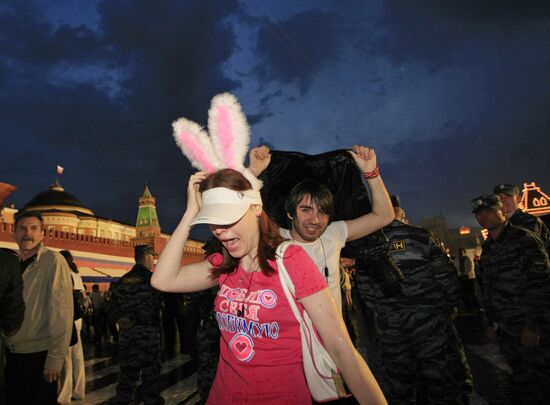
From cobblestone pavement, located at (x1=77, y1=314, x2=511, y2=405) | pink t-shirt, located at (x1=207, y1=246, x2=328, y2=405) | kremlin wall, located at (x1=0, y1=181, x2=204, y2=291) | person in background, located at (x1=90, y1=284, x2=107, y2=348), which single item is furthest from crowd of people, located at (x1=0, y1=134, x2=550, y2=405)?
person in background, located at (x1=90, y1=284, x2=107, y2=348)

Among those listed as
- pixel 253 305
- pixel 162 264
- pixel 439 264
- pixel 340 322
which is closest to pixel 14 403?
pixel 162 264

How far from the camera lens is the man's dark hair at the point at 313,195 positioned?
2.55m

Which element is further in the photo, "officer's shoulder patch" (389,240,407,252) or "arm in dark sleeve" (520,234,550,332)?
"officer's shoulder patch" (389,240,407,252)

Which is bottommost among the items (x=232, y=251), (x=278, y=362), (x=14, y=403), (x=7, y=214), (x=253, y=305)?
(x=14, y=403)

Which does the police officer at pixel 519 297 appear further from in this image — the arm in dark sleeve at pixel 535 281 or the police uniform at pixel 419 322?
the police uniform at pixel 419 322

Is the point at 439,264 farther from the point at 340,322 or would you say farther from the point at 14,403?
the point at 14,403

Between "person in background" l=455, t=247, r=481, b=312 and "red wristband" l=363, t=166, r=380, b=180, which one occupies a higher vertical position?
"red wristband" l=363, t=166, r=380, b=180

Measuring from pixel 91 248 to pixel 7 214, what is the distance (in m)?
26.6

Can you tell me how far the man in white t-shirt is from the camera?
8.13 ft

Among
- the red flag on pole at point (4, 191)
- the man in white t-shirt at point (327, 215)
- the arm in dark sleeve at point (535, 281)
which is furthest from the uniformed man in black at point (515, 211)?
the red flag on pole at point (4, 191)

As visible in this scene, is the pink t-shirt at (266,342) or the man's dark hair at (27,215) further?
the man's dark hair at (27,215)

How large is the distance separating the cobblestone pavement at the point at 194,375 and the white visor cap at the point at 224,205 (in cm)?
392

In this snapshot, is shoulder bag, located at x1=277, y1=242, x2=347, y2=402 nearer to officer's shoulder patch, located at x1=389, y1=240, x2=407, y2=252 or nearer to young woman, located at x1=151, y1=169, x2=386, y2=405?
young woman, located at x1=151, y1=169, x2=386, y2=405

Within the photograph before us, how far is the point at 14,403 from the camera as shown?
283 cm
